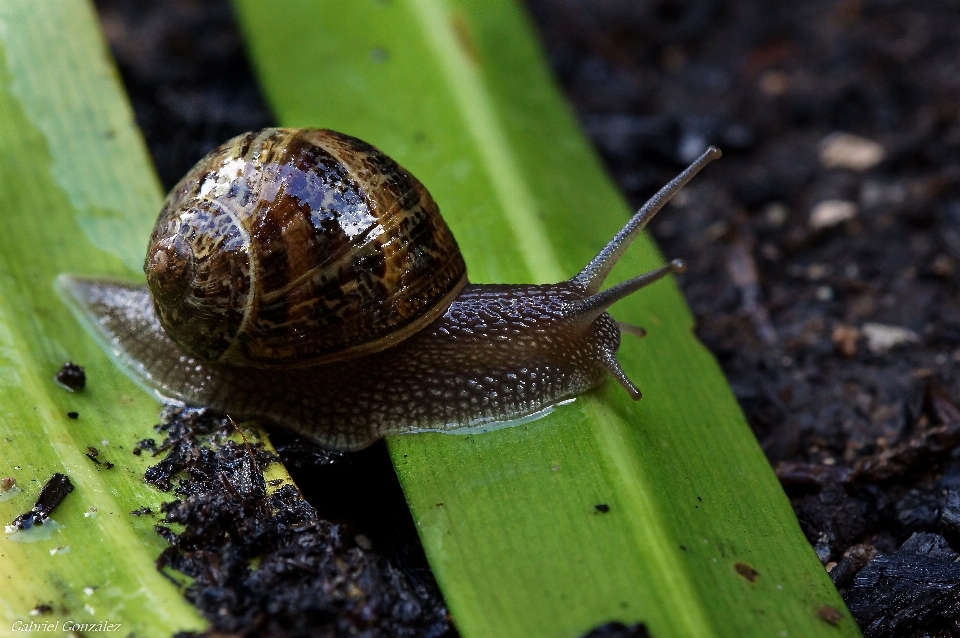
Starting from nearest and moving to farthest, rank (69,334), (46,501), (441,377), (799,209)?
(46,501), (441,377), (69,334), (799,209)

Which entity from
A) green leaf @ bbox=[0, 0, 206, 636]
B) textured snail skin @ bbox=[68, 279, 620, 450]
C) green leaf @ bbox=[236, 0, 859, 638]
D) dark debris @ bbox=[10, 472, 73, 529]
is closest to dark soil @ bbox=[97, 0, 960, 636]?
textured snail skin @ bbox=[68, 279, 620, 450]

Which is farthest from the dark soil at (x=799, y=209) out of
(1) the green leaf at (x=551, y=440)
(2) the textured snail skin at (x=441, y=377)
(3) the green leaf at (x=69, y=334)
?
(3) the green leaf at (x=69, y=334)

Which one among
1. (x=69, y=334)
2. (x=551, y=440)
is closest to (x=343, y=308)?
(x=551, y=440)

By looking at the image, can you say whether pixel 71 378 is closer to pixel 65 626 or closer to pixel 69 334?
pixel 69 334

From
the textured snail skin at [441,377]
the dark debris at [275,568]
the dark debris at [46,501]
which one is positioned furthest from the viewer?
the textured snail skin at [441,377]

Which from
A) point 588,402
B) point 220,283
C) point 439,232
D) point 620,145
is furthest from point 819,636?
point 620,145

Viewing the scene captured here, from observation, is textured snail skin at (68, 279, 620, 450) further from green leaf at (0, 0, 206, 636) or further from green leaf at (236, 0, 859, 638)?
green leaf at (0, 0, 206, 636)

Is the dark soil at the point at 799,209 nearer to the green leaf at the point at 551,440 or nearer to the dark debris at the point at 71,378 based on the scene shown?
the green leaf at the point at 551,440
